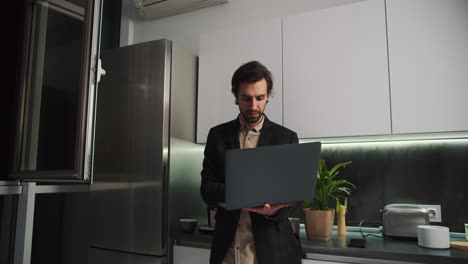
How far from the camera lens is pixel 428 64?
5.55 feet

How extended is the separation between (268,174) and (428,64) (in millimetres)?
1075

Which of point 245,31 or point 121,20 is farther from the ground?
point 121,20

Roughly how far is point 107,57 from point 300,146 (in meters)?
1.60

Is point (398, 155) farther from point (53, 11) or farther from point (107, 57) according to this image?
point (53, 11)

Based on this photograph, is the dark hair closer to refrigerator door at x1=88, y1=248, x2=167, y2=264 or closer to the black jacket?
the black jacket

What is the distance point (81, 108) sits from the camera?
1.36 meters

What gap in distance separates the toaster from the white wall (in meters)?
1.28

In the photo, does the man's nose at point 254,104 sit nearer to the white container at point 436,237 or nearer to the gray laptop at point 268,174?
the gray laptop at point 268,174

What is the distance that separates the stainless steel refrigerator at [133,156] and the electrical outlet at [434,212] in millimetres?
1416

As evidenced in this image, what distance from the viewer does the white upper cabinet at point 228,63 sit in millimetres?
2043

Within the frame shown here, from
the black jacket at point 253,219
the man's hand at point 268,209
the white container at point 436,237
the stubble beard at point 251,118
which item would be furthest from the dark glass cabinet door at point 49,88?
the white container at point 436,237

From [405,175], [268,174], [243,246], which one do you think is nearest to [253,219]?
[243,246]

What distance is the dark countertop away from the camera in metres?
1.36

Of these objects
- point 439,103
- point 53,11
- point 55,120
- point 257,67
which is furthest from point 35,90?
point 439,103
